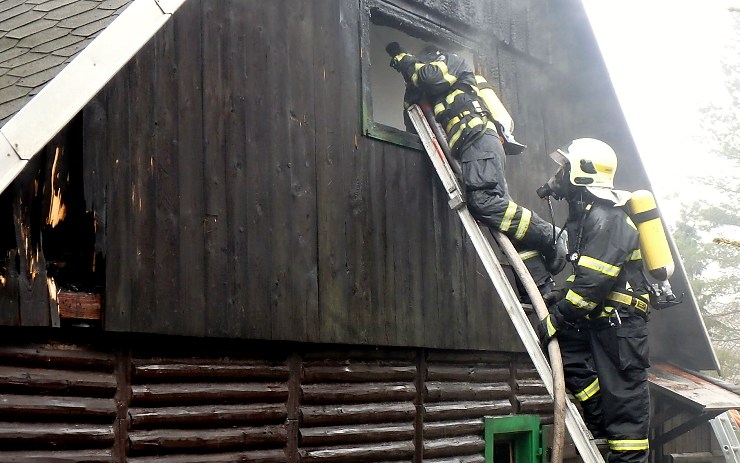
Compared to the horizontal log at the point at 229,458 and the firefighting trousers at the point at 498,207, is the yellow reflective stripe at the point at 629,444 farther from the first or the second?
the horizontal log at the point at 229,458

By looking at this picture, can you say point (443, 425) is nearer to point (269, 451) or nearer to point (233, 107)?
point (269, 451)

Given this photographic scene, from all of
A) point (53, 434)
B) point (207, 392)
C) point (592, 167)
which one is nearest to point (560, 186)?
point (592, 167)

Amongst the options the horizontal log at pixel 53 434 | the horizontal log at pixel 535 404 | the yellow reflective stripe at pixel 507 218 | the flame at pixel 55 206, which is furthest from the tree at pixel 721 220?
the flame at pixel 55 206

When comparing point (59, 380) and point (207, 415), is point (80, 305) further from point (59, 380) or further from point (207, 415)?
point (207, 415)

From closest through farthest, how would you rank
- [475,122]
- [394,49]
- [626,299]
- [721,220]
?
[626,299] < [475,122] < [394,49] < [721,220]

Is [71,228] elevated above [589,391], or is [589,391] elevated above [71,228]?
[71,228]

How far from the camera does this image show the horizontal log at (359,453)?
21.2 feet

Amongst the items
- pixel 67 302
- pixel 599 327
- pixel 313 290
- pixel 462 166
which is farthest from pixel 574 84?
pixel 67 302

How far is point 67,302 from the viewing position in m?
4.99

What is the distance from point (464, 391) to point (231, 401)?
274cm

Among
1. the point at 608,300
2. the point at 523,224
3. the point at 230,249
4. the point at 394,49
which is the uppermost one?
the point at 394,49

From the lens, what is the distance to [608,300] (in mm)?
6621

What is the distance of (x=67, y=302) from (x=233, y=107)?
178cm

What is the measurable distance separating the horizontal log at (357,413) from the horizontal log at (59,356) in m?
1.67
